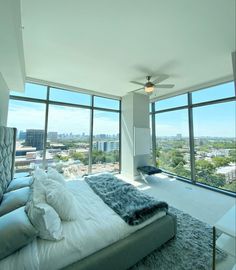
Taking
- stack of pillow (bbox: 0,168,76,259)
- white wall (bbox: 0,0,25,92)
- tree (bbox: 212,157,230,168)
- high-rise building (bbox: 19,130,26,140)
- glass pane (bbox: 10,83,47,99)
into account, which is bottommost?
stack of pillow (bbox: 0,168,76,259)

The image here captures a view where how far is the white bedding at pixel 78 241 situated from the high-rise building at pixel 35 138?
8.70 ft

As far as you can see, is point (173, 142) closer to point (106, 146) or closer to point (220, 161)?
point (220, 161)

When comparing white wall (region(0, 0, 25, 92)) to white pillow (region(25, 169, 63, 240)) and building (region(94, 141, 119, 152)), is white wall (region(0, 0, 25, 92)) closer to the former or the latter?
white pillow (region(25, 169, 63, 240))

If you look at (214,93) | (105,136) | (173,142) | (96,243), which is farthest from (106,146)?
(96,243)

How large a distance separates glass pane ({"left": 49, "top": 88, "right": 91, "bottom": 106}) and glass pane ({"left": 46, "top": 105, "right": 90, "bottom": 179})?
8.8 inches

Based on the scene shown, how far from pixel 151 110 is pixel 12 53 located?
4724 mm

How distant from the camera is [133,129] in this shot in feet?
15.5

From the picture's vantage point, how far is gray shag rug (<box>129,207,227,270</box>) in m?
1.57

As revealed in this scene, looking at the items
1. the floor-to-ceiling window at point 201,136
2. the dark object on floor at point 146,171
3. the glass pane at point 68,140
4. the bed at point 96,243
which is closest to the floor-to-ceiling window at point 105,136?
the glass pane at point 68,140

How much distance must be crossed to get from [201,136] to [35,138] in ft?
15.5

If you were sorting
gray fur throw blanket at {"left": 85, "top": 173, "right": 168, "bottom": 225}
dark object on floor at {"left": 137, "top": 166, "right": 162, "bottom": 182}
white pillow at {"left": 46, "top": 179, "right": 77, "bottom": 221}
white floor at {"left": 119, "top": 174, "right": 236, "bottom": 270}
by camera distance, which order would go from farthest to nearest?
1. dark object on floor at {"left": 137, "top": 166, "right": 162, "bottom": 182}
2. white floor at {"left": 119, "top": 174, "right": 236, "bottom": 270}
3. gray fur throw blanket at {"left": 85, "top": 173, "right": 168, "bottom": 225}
4. white pillow at {"left": 46, "top": 179, "right": 77, "bottom": 221}

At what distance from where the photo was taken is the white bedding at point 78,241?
1.10 m

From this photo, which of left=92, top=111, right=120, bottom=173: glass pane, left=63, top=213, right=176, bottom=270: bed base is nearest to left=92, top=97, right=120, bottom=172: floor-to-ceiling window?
left=92, top=111, right=120, bottom=173: glass pane

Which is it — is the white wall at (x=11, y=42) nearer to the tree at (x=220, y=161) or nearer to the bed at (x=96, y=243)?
the bed at (x=96, y=243)
